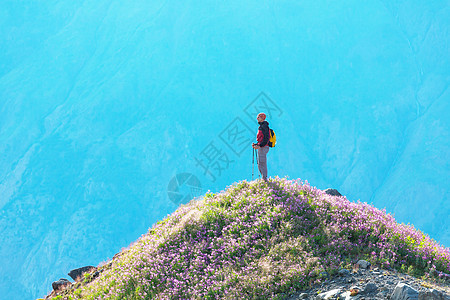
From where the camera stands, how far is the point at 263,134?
11.6 metres

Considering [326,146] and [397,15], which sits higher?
[397,15]

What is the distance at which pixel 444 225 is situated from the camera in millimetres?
75250

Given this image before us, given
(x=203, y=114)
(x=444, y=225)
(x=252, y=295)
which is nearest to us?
(x=252, y=295)

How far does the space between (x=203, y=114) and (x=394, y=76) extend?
60895 mm

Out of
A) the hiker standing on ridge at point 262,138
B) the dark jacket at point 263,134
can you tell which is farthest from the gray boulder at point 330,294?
the dark jacket at point 263,134

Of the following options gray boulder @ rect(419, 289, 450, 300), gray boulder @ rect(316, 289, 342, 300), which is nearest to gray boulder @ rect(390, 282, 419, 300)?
gray boulder @ rect(419, 289, 450, 300)

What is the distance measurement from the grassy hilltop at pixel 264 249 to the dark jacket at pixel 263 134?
1512mm

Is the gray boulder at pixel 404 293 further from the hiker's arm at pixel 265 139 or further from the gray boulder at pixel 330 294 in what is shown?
the hiker's arm at pixel 265 139

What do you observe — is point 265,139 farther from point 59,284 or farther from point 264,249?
point 59,284

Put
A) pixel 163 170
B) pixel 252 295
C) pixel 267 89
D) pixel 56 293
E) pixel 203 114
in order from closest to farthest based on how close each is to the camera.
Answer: pixel 252 295, pixel 56 293, pixel 163 170, pixel 203 114, pixel 267 89

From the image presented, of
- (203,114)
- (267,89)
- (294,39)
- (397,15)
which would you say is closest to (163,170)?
(203,114)

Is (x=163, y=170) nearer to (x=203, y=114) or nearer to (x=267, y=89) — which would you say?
(x=203, y=114)

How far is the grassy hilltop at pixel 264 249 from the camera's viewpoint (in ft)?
27.8

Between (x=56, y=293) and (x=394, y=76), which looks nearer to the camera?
(x=56, y=293)
